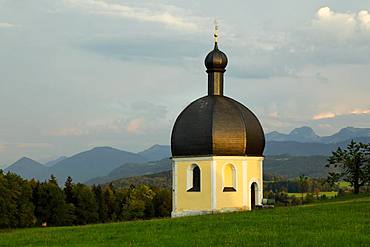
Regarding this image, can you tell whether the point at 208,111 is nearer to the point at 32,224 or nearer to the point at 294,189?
the point at 32,224

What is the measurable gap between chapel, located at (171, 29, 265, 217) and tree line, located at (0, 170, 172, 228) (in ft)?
88.4

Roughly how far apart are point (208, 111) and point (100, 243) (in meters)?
22.1

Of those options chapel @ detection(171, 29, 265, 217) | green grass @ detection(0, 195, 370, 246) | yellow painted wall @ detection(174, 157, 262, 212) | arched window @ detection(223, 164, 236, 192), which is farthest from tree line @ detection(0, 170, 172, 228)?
green grass @ detection(0, 195, 370, 246)

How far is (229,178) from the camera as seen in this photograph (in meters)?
44.1

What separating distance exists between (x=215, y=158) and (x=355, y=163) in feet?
56.1

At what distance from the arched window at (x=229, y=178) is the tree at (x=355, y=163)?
48.2ft

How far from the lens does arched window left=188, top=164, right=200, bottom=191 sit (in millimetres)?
44062

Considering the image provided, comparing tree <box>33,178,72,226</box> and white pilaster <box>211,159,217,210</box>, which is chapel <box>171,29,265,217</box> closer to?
white pilaster <box>211,159,217,210</box>

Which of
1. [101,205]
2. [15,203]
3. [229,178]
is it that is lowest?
[15,203]

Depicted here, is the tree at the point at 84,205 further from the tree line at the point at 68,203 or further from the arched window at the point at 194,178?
the arched window at the point at 194,178

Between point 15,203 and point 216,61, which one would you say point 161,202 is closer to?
point 15,203

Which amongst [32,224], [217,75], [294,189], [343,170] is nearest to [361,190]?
[343,170]

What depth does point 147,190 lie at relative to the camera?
295 feet

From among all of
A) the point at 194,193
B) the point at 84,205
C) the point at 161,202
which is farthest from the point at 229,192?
the point at 161,202
